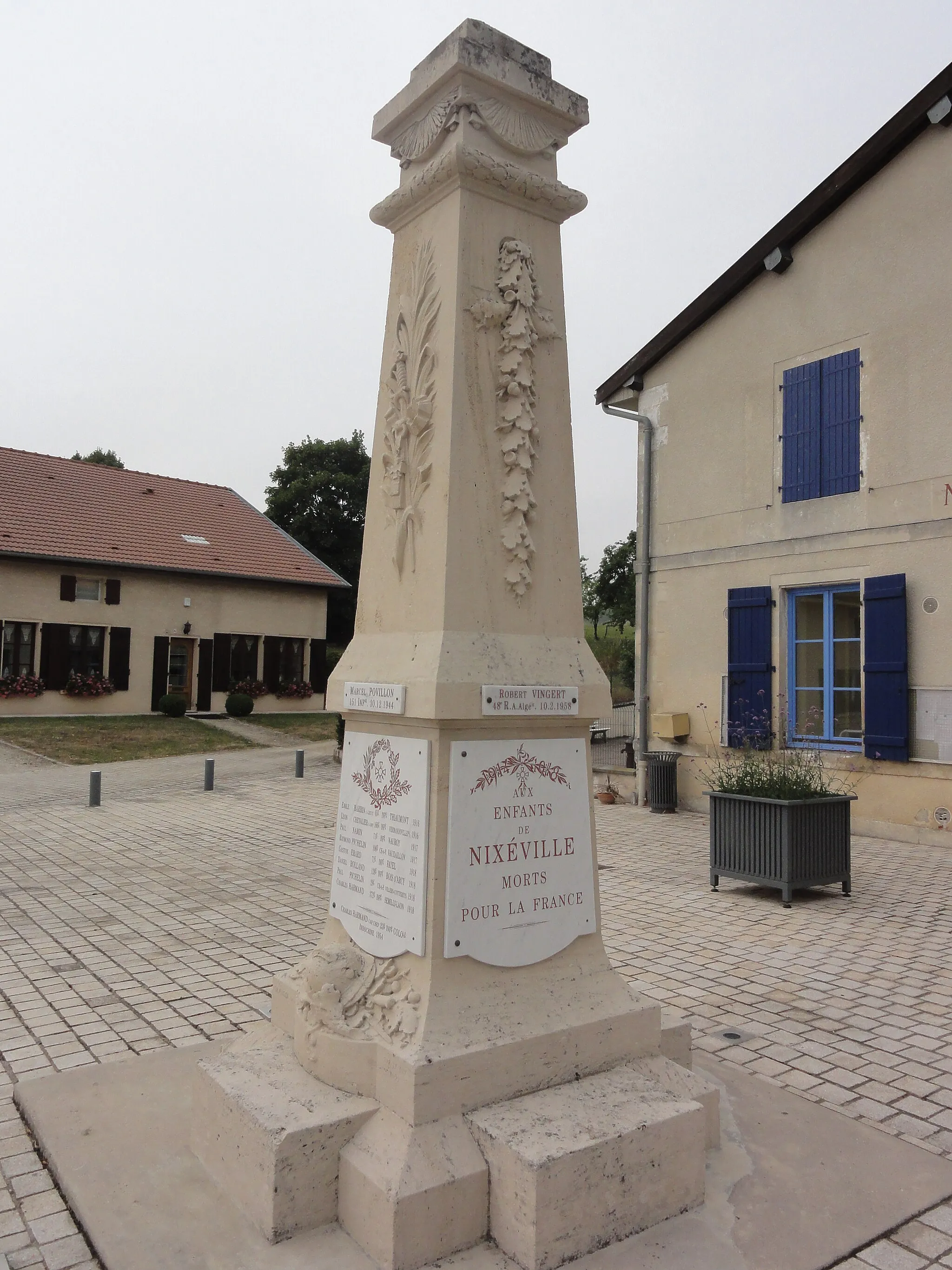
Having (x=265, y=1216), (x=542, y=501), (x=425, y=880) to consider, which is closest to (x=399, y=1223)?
(x=265, y=1216)

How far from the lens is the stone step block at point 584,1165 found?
7.95ft

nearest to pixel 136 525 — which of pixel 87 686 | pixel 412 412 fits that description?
pixel 87 686

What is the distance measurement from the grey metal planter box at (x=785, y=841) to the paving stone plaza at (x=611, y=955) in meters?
0.22

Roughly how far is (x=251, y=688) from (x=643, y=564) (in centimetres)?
1678

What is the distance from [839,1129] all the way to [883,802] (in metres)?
7.21

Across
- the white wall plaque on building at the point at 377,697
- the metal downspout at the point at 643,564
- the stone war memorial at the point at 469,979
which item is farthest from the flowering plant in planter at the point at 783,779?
the white wall plaque on building at the point at 377,697

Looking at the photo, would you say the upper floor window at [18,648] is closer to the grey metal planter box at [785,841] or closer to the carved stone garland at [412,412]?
the grey metal planter box at [785,841]

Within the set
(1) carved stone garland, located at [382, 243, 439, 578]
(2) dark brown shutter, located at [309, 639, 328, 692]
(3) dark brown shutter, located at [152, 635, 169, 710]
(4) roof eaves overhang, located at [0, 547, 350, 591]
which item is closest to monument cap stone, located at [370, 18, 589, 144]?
(1) carved stone garland, located at [382, 243, 439, 578]

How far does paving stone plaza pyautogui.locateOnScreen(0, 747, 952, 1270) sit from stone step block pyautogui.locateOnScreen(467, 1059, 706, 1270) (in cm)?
52

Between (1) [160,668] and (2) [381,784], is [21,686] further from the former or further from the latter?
(2) [381,784]

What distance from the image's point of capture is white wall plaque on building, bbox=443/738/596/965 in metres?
2.90

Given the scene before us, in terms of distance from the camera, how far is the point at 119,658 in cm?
2427

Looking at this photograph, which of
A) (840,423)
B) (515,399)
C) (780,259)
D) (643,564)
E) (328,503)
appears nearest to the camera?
(515,399)

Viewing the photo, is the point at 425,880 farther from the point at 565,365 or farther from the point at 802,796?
the point at 802,796
